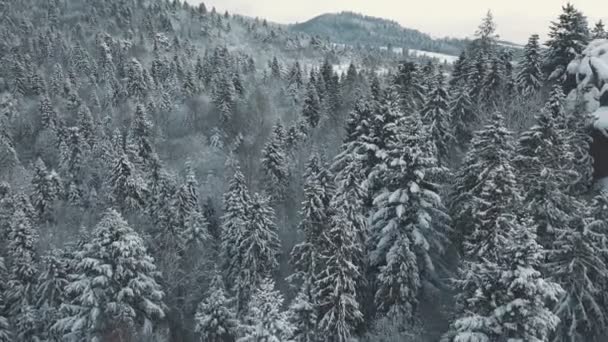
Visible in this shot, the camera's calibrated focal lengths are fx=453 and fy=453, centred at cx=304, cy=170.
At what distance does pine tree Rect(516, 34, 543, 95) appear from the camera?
43.1 m

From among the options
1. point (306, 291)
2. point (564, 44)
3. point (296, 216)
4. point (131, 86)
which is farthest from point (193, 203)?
point (131, 86)

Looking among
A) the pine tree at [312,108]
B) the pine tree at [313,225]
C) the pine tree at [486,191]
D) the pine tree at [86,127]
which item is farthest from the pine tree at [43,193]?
the pine tree at [486,191]

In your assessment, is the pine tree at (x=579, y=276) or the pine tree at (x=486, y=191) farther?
the pine tree at (x=486, y=191)

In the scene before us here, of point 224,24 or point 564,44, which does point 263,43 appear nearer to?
point 224,24

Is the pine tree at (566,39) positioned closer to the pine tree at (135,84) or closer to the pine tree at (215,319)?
the pine tree at (215,319)

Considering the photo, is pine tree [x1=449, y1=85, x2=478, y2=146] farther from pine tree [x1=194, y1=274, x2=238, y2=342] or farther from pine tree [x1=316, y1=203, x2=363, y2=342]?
pine tree [x1=194, y1=274, x2=238, y2=342]

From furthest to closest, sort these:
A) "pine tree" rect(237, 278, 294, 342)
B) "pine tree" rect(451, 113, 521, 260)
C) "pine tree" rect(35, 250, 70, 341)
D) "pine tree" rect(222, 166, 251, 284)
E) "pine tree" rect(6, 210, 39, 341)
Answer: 1. "pine tree" rect(222, 166, 251, 284)
2. "pine tree" rect(6, 210, 39, 341)
3. "pine tree" rect(35, 250, 70, 341)
4. "pine tree" rect(451, 113, 521, 260)
5. "pine tree" rect(237, 278, 294, 342)

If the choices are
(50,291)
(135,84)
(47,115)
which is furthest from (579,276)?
(135,84)

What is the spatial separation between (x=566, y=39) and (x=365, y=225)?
28.6 meters

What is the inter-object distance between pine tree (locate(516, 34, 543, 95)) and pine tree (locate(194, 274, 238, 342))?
108 feet

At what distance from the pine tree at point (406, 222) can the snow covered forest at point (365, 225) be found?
115 millimetres

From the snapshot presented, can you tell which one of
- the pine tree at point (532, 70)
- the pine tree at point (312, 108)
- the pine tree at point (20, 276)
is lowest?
the pine tree at point (20, 276)

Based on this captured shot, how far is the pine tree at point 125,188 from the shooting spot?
47062 mm

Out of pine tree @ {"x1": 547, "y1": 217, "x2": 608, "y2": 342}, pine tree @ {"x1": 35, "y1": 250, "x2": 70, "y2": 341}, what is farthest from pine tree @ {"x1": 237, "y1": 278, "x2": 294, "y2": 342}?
pine tree @ {"x1": 35, "y1": 250, "x2": 70, "y2": 341}
